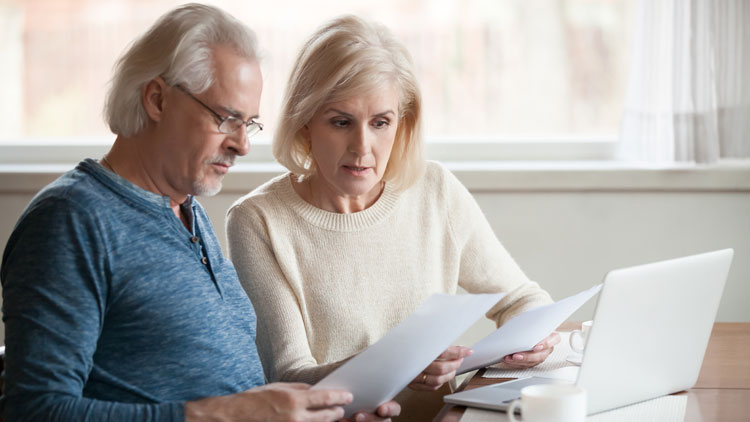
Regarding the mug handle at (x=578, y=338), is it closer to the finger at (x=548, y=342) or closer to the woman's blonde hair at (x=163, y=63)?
the finger at (x=548, y=342)

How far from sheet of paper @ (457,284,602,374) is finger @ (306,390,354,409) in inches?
11.2

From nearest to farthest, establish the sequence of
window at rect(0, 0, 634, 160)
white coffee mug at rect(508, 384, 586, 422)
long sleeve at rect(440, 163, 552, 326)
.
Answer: white coffee mug at rect(508, 384, 586, 422) → long sleeve at rect(440, 163, 552, 326) → window at rect(0, 0, 634, 160)

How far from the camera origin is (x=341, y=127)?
1734 mm

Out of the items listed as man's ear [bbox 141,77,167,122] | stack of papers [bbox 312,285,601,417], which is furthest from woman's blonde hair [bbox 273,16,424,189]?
stack of papers [bbox 312,285,601,417]

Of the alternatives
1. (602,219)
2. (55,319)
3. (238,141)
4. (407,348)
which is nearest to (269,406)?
(407,348)

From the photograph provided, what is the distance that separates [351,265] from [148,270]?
1.95 ft

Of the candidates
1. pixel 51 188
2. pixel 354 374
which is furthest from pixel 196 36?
pixel 354 374

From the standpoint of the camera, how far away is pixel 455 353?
1.46 meters

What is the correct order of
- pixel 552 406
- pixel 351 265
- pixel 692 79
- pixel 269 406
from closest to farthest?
pixel 552 406
pixel 269 406
pixel 351 265
pixel 692 79

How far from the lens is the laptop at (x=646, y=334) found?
4.03 feet

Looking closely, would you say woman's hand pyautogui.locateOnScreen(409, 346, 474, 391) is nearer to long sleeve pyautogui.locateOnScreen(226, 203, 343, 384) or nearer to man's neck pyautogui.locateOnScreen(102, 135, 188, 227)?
long sleeve pyautogui.locateOnScreen(226, 203, 343, 384)

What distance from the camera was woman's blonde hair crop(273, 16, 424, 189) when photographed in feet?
5.56

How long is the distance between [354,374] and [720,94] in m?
1.81

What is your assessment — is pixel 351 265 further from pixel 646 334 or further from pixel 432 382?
pixel 646 334
